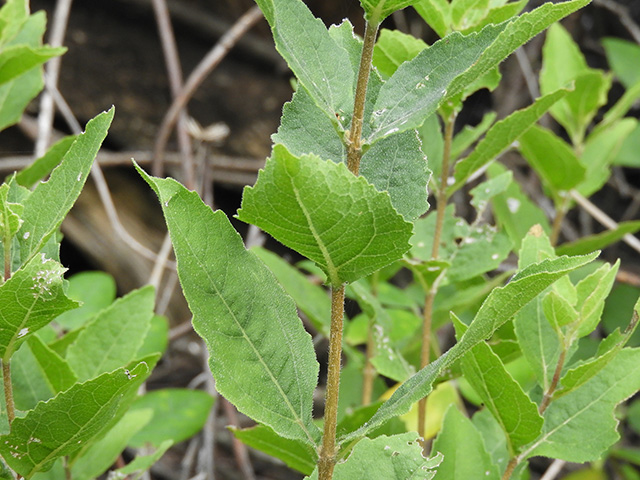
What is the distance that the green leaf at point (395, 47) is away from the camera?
1.16 m

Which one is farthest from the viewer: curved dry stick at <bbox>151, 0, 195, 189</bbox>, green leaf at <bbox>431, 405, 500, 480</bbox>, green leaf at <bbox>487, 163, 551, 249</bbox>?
curved dry stick at <bbox>151, 0, 195, 189</bbox>

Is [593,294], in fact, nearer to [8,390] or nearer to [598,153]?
[8,390]

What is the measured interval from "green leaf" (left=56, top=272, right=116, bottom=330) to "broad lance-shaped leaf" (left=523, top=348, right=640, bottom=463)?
1024mm

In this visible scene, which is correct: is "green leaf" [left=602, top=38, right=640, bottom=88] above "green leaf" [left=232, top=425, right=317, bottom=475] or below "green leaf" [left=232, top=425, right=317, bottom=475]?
above

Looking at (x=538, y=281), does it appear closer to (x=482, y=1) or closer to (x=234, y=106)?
(x=482, y=1)

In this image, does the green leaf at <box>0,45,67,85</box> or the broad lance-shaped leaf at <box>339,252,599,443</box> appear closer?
the broad lance-shaped leaf at <box>339,252,599,443</box>

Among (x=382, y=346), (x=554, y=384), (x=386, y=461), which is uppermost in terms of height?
(x=382, y=346)

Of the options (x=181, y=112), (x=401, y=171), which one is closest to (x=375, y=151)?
(x=401, y=171)

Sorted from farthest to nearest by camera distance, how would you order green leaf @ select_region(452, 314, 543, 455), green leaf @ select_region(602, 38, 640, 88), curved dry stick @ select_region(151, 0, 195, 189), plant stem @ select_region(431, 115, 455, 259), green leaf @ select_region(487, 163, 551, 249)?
green leaf @ select_region(602, 38, 640, 88), curved dry stick @ select_region(151, 0, 195, 189), green leaf @ select_region(487, 163, 551, 249), plant stem @ select_region(431, 115, 455, 259), green leaf @ select_region(452, 314, 543, 455)

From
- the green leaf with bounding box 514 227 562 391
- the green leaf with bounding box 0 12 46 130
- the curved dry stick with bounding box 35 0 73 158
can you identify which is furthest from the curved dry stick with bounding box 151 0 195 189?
the green leaf with bounding box 514 227 562 391

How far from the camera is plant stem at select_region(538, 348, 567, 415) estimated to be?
1.05 m

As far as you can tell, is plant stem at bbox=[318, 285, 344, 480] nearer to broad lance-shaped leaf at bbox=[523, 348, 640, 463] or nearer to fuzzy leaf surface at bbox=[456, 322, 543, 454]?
fuzzy leaf surface at bbox=[456, 322, 543, 454]

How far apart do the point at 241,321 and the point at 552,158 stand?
44.0 inches

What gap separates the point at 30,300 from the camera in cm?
81
